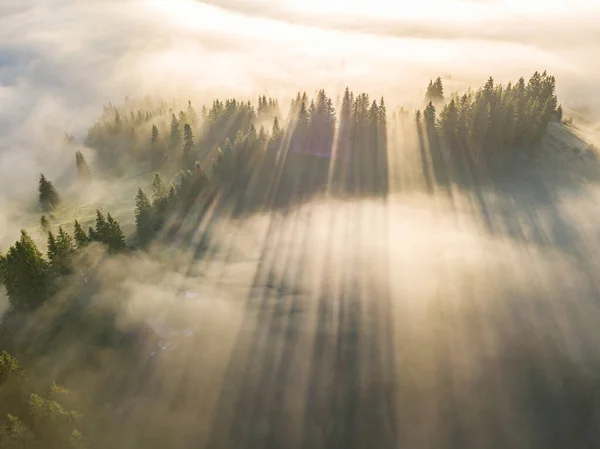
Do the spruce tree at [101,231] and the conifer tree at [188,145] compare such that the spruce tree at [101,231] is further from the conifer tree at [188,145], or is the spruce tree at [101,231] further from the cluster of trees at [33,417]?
the conifer tree at [188,145]

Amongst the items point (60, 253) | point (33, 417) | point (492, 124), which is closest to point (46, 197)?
point (60, 253)

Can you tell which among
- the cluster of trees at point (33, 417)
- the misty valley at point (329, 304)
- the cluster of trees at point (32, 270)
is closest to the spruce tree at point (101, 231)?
the misty valley at point (329, 304)

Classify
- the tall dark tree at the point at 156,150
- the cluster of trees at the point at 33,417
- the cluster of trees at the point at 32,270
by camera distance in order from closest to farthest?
the cluster of trees at the point at 33,417 → the cluster of trees at the point at 32,270 → the tall dark tree at the point at 156,150

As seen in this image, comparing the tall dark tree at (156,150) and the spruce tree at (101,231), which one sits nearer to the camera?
the spruce tree at (101,231)

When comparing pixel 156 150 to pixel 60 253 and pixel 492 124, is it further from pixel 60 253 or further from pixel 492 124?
pixel 492 124

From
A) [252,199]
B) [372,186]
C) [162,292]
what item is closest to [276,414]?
[162,292]

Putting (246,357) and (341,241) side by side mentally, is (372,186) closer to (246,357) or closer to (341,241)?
(341,241)
